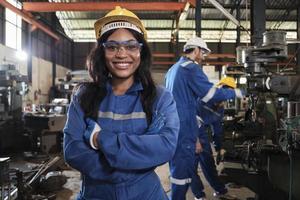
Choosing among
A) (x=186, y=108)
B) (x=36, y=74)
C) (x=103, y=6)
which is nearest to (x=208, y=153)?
(x=186, y=108)

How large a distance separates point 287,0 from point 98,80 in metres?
12.2

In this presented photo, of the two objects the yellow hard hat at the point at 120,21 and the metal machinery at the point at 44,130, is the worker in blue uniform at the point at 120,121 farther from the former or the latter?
the metal machinery at the point at 44,130

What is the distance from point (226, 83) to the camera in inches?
136

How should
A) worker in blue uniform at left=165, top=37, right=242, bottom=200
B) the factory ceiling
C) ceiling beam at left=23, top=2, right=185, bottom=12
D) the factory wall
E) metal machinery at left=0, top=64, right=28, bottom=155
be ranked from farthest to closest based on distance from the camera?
the factory ceiling → the factory wall → ceiling beam at left=23, top=2, right=185, bottom=12 → metal machinery at left=0, top=64, right=28, bottom=155 → worker in blue uniform at left=165, top=37, right=242, bottom=200

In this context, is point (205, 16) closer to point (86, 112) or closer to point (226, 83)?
point (226, 83)

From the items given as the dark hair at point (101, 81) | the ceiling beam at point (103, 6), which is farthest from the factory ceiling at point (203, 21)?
the dark hair at point (101, 81)

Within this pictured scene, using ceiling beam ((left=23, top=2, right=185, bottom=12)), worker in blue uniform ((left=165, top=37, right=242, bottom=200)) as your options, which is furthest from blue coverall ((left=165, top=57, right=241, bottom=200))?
ceiling beam ((left=23, top=2, right=185, bottom=12))

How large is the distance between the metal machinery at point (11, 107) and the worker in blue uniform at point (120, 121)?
4.90 m

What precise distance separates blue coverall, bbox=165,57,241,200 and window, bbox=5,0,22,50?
714cm

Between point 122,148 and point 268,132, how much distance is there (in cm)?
215

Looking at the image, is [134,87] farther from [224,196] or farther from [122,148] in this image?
[224,196]

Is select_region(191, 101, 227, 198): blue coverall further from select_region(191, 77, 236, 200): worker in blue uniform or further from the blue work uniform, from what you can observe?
the blue work uniform

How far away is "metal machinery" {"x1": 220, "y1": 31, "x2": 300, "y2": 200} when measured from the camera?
2223 mm

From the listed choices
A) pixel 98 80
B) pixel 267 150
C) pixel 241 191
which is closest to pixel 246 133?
pixel 267 150
